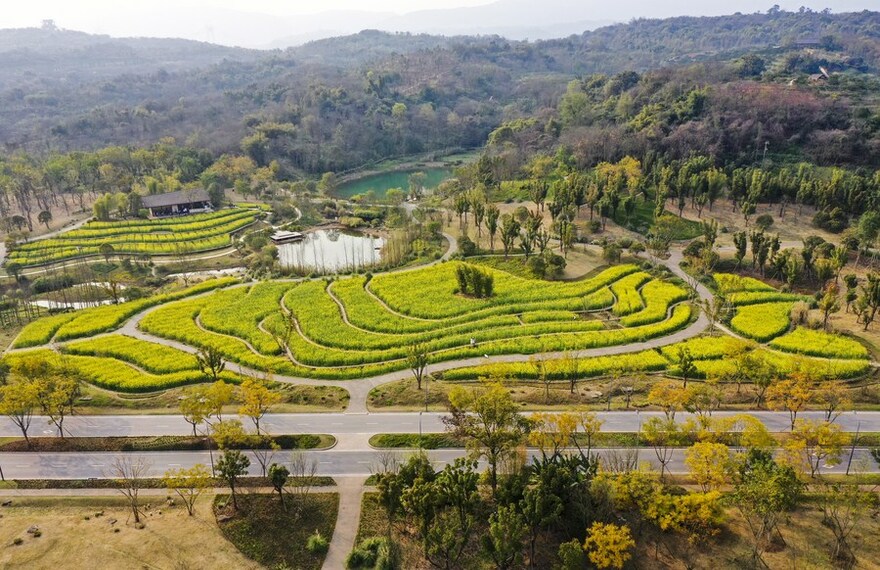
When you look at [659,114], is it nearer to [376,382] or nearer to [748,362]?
[748,362]

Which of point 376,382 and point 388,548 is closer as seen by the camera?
point 388,548

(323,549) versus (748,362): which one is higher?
(748,362)

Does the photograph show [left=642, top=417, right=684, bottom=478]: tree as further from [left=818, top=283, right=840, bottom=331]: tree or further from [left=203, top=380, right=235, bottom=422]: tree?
[left=203, top=380, right=235, bottom=422]: tree

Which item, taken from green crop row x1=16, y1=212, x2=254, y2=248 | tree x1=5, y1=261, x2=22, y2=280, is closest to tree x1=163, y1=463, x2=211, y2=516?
tree x1=5, y1=261, x2=22, y2=280

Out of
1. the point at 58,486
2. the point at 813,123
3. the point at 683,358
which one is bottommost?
the point at 58,486

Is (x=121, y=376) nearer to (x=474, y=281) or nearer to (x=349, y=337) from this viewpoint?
(x=349, y=337)

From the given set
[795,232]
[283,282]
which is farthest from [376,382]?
[795,232]
